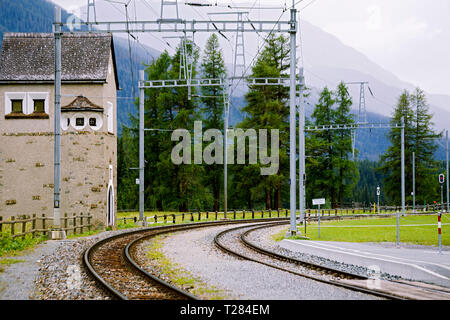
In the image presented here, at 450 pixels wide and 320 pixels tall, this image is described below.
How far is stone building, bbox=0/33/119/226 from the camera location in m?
27.0

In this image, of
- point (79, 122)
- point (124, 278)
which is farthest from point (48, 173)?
point (124, 278)

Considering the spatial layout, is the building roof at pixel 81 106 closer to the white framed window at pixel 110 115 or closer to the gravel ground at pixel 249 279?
the white framed window at pixel 110 115

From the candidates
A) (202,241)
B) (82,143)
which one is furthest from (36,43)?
(202,241)

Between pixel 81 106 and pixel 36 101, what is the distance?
2.80m

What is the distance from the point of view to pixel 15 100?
27969mm

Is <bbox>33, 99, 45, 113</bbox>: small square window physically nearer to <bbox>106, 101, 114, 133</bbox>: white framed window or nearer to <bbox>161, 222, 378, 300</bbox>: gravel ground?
<bbox>106, 101, 114, 133</bbox>: white framed window

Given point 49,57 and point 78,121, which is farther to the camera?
point 49,57

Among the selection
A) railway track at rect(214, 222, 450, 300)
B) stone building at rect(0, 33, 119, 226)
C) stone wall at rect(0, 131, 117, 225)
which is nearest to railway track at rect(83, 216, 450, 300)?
railway track at rect(214, 222, 450, 300)

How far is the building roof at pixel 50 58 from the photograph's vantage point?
90.9ft

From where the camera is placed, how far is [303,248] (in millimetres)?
16812

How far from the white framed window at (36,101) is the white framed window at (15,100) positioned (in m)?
0.21

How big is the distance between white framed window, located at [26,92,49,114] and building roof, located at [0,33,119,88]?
76 cm

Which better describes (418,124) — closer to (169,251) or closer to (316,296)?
(169,251)

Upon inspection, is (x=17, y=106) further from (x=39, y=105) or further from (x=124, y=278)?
(x=124, y=278)
